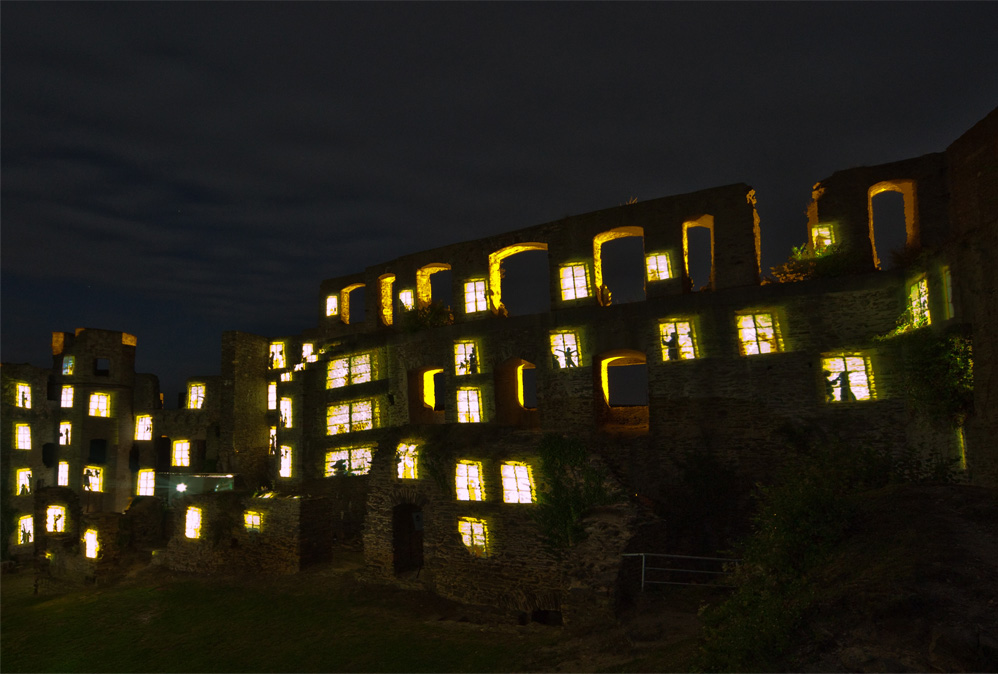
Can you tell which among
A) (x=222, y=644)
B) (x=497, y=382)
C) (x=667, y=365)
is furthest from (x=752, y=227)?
(x=222, y=644)

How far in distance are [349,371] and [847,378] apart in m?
23.8

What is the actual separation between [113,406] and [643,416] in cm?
3939

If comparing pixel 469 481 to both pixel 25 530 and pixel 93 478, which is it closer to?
pixel 25 530

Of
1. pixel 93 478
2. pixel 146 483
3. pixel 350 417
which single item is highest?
pixel 350 417

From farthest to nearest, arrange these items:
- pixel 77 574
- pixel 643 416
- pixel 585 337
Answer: pixel 77 574 < pixel 643 416 < pixel 585 337

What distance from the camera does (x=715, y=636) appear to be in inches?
406

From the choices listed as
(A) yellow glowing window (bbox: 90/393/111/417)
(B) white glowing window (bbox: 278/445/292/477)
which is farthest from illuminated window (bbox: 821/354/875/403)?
(A) yellow glowing window (bbox: 90/393/111/417)

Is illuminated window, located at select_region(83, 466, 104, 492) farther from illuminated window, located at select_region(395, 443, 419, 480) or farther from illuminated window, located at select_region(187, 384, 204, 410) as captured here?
illuminated window, located at select_region(395, 443, 419, 480)

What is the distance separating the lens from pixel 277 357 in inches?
1774

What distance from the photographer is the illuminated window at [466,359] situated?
95.8 feet

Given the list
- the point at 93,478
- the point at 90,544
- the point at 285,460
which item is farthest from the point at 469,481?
the point at 93,478

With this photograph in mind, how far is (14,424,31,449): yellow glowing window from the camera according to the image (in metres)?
42.3

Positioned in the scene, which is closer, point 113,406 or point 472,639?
point 472,639

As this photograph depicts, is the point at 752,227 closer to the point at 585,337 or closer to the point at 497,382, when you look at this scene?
the point at 585,337
